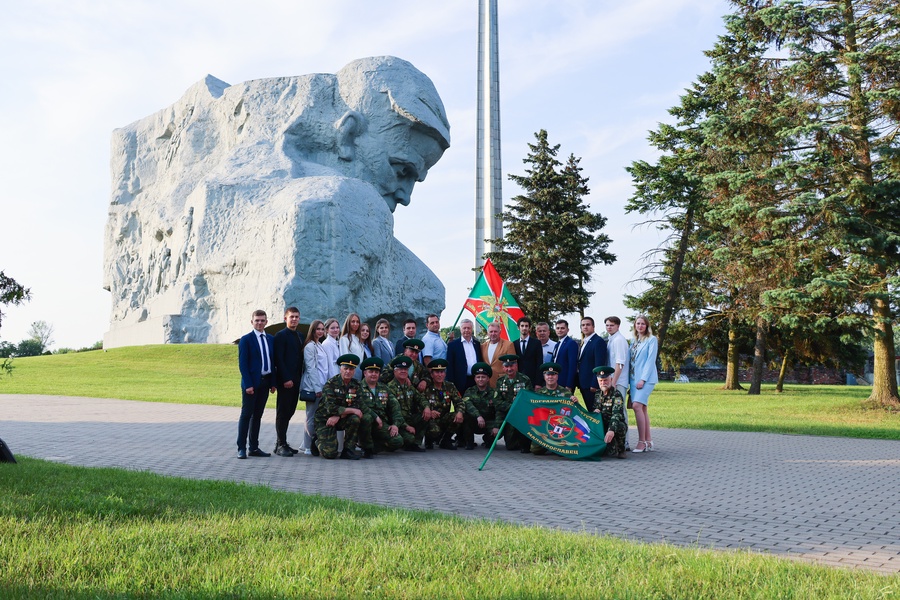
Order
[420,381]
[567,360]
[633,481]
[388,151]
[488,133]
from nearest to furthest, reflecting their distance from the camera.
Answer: [633,481] < [420,381] < [567,360] < [388,151] < [488,133]

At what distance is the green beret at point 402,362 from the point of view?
10.6 metres

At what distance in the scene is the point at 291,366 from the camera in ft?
33.8

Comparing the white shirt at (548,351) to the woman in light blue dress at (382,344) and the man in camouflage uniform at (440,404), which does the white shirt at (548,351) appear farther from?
the woman in light blue dress at (382,344)

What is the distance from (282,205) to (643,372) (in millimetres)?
26382

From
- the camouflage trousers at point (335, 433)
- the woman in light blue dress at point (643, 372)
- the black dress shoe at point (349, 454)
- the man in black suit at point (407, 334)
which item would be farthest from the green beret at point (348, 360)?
the woman in light blue dress at point (643, 372)

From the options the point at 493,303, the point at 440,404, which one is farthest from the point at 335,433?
the point at 493,303

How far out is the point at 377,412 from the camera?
33.9ft

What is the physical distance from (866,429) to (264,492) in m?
12.9

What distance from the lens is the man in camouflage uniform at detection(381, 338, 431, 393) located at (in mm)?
10836

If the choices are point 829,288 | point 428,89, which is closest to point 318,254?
point 428,89

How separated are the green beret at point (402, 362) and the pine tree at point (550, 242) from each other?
2325cm

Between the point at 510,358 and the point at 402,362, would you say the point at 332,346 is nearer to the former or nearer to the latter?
the point at 402,362

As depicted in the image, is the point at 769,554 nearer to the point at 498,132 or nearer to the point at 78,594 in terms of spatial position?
the point at 78,594

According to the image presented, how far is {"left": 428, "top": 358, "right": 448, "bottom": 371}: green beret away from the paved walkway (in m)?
1.20
